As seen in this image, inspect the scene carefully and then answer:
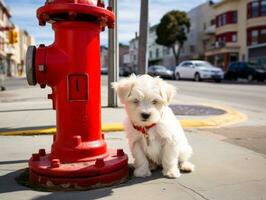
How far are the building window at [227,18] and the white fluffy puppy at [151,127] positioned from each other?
2070 inches

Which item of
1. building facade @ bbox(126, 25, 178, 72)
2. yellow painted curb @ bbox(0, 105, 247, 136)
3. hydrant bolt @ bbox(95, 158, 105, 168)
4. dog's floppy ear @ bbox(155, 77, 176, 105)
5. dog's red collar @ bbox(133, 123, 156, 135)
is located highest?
building facade @ bbox(126, 25, 178, 72)

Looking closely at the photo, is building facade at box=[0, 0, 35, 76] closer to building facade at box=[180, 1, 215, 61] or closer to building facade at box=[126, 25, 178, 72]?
building facade at box=[126, 25, 178, 72]

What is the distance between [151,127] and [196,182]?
70 cm

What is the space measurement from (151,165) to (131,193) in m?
0.82

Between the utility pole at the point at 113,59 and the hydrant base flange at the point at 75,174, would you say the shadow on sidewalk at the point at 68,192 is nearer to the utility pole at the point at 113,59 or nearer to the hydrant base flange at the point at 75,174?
the hydrant base flange at the point at 75,174

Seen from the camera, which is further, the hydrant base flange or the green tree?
the green tree

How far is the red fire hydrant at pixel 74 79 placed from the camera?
4.24 m

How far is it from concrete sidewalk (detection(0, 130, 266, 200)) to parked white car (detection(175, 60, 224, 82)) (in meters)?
26.7

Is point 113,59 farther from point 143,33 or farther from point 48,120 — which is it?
point 48,120

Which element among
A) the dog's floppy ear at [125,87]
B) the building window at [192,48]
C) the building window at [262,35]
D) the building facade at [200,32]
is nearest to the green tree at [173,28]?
the building facade at [200,32]

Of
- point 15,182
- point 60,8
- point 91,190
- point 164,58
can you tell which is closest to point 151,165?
point 91,190

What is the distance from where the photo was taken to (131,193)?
3975mm

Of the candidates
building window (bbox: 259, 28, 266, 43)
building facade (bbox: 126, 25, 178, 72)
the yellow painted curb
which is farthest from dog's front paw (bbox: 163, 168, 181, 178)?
building facade (bbox: 126, 25, 178, 72)

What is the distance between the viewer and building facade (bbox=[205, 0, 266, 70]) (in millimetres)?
49156
